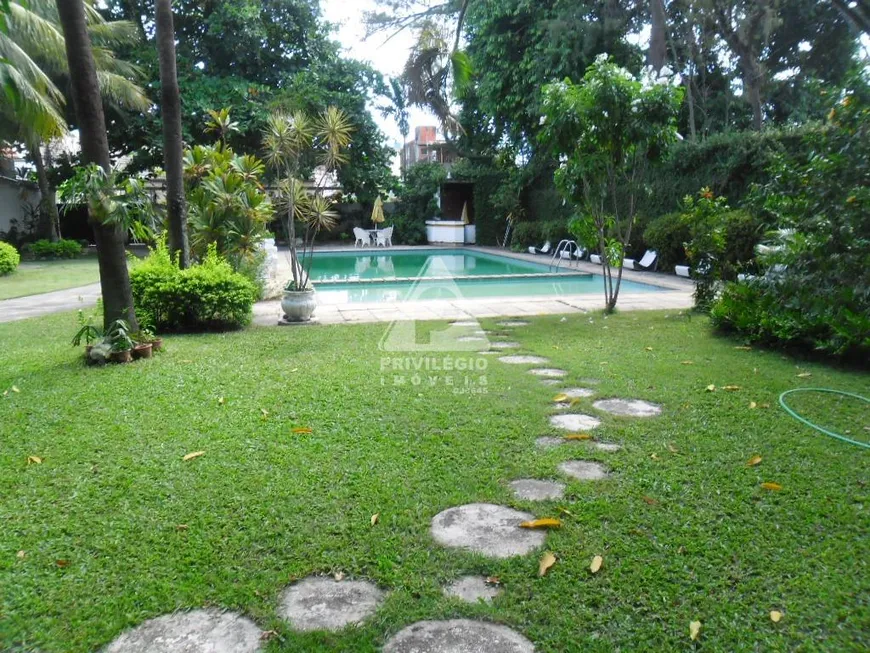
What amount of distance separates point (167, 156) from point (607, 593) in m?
7.15

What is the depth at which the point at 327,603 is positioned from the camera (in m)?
2.16

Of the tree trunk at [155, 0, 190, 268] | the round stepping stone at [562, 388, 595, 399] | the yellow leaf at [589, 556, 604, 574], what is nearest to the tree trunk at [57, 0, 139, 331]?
the tree trunk at [155, 0, 190, 268]

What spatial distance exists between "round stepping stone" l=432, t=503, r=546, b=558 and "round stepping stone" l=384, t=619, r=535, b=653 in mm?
424

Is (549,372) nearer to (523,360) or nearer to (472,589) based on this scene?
(523,360)

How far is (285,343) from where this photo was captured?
21.4 feet

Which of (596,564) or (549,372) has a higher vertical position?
(549,372)

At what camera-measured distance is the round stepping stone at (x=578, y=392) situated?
4.56 metres

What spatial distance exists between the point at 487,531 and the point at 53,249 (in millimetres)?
19163

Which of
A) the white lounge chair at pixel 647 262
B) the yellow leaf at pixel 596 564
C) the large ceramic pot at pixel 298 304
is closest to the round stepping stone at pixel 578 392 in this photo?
the yellow leaf at pixel 596 564

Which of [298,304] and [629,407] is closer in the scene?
[629,407]

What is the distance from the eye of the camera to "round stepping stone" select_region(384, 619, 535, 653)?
193 cm

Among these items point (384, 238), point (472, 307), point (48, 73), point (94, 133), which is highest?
point (48, 73)

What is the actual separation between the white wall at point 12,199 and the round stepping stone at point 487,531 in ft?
73.6

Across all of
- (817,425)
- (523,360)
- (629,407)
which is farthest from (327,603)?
(523,360)
